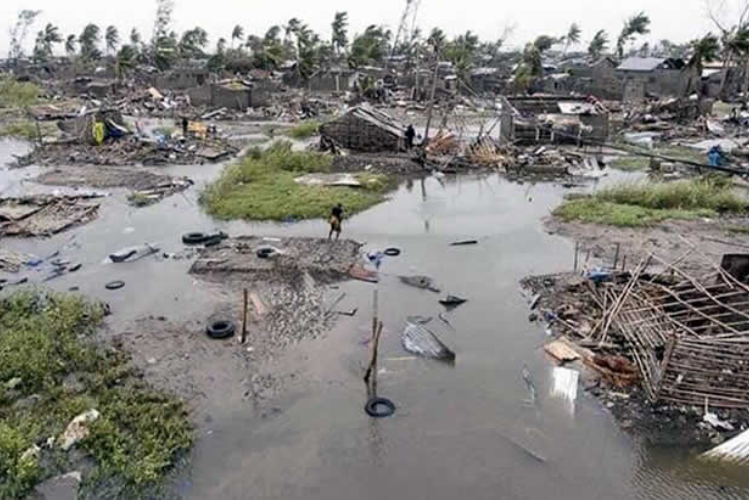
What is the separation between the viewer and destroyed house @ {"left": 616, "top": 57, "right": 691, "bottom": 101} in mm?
48594

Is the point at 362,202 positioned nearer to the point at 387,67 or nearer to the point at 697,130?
the point at 697,130

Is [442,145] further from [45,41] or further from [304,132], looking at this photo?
[45,41]

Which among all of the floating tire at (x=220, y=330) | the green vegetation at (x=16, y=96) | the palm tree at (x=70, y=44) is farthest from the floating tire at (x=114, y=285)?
the palm tree at (x=70, y=44)

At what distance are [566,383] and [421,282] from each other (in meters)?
4.61

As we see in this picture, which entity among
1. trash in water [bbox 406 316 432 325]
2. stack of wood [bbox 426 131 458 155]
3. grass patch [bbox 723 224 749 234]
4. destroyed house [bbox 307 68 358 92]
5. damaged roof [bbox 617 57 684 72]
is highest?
damaged roof [bbox 617 57 684 72]

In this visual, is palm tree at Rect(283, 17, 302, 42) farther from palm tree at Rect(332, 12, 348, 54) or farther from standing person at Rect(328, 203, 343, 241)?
standing person at Rect(328, 203, 343, 241)

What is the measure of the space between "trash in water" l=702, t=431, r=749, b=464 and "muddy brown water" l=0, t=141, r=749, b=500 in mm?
213

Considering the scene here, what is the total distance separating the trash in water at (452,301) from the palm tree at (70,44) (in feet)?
277

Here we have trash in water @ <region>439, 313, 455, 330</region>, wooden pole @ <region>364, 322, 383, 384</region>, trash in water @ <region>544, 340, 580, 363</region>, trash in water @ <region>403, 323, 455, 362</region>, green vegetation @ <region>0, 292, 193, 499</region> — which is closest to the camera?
green vegetation @ <region>0, 292, 193, 499</region>

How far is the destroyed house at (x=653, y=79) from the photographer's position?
48.6 m

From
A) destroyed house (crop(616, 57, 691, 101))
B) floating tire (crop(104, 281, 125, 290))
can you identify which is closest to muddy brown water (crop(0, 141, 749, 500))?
floating tire (crop(104, 281, 125, 290))

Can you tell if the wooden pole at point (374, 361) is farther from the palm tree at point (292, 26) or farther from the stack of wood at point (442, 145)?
the palm tree at point (292, 26)

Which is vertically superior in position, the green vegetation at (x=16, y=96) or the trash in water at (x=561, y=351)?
the green vegetation at (x=16, y=96)

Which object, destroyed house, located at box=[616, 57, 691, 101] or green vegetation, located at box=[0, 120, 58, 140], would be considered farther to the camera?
destroyed house, located at box=[616, 57, 691, 101]
